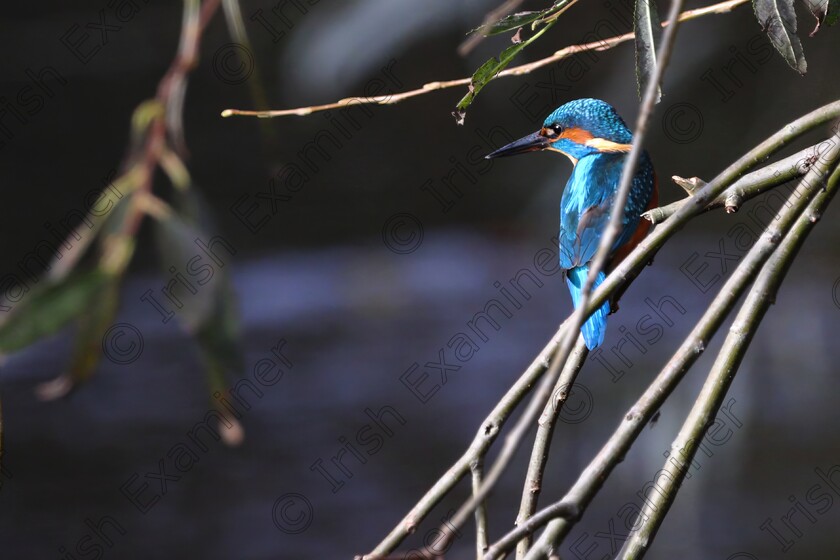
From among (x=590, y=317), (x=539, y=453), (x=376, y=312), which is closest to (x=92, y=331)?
(x=539, y=453)

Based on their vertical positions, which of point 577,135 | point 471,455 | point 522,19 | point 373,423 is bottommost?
point 373,423

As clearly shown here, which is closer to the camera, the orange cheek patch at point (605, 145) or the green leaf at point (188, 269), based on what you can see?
the green leaf at point (188, 269)

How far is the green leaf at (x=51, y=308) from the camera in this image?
0.47 metres

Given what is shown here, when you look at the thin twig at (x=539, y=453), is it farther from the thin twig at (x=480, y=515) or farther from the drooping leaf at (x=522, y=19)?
the drooping leaf at (x=522, y=19)

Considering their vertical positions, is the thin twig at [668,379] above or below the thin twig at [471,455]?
below

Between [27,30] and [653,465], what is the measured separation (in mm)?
2531

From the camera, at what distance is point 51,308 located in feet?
1.57

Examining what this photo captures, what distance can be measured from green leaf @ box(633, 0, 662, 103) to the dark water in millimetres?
2362

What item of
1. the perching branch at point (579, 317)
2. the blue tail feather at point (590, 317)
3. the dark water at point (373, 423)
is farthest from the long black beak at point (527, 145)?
the dark water at point (373, 423)

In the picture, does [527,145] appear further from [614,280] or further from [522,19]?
[614,280]

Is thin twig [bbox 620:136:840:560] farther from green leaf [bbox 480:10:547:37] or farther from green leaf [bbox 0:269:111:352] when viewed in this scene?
green leaf [bbox 0:269:111:352]

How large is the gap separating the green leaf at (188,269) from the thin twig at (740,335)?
1.24 feet

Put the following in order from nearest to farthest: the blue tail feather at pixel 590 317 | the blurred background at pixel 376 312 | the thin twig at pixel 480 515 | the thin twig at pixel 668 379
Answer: the thin twig at pixel 668 379
the thin twig at pixel 480 515
the blue tail feather at pixel 590 317
the blurred background at pixel 376 312

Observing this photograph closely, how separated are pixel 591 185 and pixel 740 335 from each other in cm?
79
